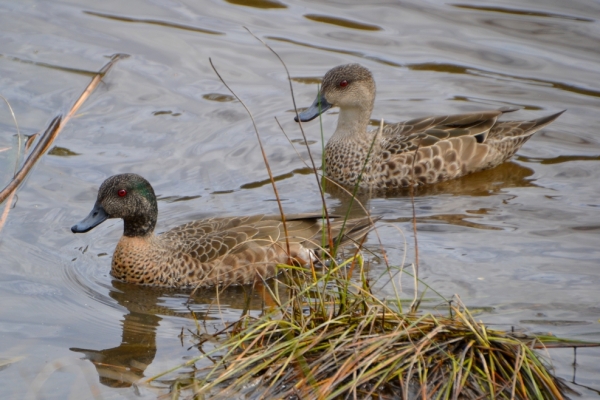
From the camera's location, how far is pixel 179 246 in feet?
23.0

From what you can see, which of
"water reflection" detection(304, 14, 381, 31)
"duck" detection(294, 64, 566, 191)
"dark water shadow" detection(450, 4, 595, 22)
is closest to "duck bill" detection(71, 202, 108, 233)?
"duck" detection(294, 64, 566, 191)

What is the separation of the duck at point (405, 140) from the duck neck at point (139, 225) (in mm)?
2391

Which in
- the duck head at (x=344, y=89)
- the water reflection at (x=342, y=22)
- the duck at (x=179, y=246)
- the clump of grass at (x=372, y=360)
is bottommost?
the duck at (x=179, y=246)

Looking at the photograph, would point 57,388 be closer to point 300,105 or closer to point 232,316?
point 232,316

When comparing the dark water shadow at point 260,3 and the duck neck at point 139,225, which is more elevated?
the dark water shadow at point 260,3

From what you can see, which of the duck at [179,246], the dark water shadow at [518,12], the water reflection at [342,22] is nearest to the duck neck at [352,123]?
the duck at [179,246]

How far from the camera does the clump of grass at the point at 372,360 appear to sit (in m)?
4.32

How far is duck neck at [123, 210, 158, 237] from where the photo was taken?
7.02 m

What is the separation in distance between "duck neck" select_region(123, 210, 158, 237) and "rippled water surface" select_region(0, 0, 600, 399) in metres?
0.35

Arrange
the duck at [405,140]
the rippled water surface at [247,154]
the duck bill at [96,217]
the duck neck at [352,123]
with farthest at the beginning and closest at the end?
the duck neck at [352,123] < the duck at [405,140] < the duck bill at [96,217] < the rippled water surface at [247,154]

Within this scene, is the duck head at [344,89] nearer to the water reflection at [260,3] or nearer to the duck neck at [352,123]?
the duck neck at [352,123]

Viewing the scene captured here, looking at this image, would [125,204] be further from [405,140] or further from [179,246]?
[405,140]

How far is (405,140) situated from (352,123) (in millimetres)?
689

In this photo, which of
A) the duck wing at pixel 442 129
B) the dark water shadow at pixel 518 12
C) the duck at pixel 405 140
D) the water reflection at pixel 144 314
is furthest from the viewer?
the dark water shadow at pixel 518 12
